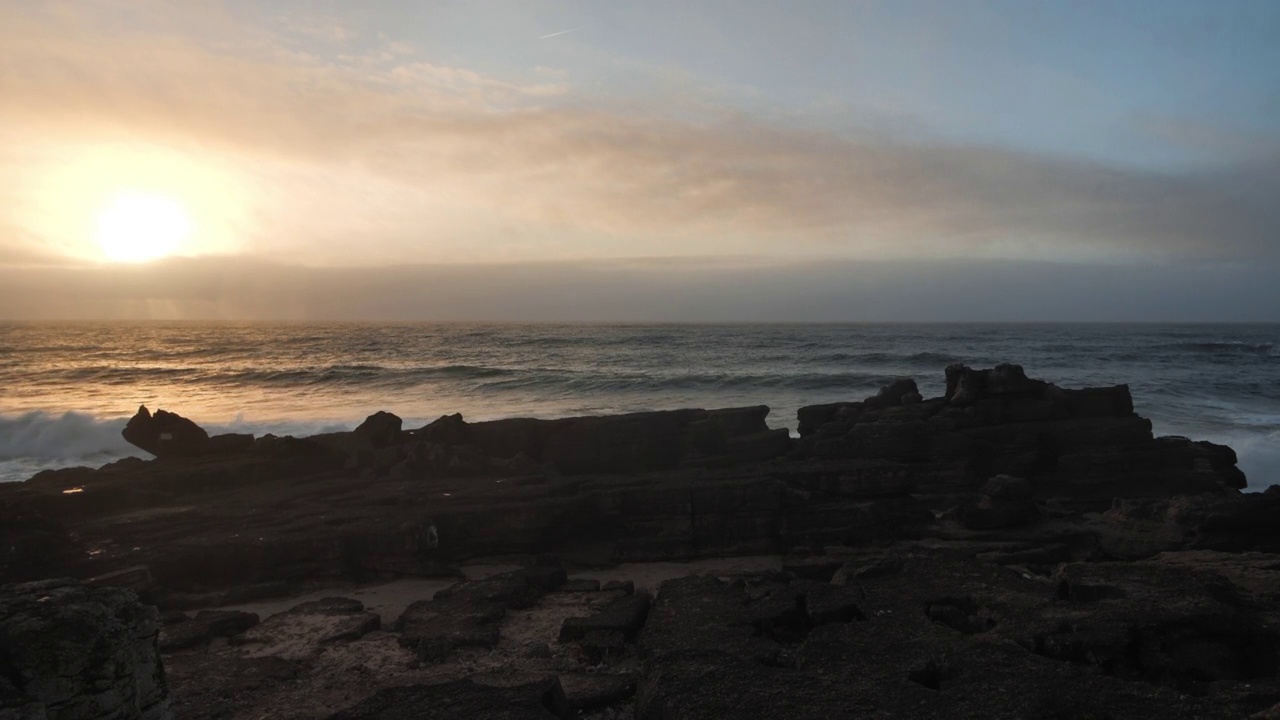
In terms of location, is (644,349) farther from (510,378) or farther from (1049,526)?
(1049,526)

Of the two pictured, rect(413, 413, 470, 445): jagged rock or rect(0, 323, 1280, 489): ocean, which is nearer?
rect(413, 413, 470, 445): jagged rock

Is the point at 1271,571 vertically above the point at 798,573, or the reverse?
the point at 1271,571

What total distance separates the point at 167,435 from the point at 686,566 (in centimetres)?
1303

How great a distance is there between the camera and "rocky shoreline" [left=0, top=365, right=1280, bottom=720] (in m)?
6.25

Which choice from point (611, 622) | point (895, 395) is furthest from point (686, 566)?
point (895, 395)

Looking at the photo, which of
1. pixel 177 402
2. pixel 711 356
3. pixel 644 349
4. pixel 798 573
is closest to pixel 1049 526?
pixel 798 573

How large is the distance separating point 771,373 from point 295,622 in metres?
42.9

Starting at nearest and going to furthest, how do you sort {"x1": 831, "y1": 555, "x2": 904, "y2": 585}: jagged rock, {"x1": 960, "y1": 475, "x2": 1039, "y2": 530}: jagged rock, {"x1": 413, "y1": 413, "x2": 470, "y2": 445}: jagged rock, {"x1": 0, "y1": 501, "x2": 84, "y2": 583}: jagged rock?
{"x1": 831, "y1": 555, "x2": 904, "y2": 585}: jagged rock
{"x1": 0, "y1": 501, "x2": 84, "y2": 583}: jagged rock
{"x1": 960, "y1": 475, "x2": 1039, "y2": 530}: jagged rock
{"x1": 413, "y1": 413, "x2": 470, "y2": 445}: jagged rock

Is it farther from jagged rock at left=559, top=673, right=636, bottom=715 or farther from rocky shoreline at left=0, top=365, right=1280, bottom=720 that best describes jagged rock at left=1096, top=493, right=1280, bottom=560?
jagged rock at left=559, top=673, right=636, bottom=715

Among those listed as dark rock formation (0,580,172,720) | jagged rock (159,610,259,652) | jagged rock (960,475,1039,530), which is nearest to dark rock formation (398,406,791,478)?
jagged rock (960,475,1039,530)

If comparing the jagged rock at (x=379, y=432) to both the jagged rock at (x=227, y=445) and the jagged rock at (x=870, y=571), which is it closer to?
the jagged rock at (x=227, y=445)

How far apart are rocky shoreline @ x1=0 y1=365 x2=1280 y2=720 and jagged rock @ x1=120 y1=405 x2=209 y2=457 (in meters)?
0.08

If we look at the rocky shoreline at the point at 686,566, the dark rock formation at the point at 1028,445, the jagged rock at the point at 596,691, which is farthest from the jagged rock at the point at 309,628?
the dark rock formation at the point at 1028,445

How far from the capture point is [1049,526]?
12312 mm
